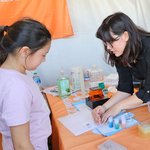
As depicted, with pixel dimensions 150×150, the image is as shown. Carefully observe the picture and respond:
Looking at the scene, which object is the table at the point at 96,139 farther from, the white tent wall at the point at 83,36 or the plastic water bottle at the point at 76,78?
the white tent wall at the point at 83,36

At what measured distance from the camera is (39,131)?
1.07 metres

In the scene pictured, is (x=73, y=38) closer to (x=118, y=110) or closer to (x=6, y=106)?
(x=118, y=110)

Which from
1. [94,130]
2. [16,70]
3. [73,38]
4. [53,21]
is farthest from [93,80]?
[16,70]

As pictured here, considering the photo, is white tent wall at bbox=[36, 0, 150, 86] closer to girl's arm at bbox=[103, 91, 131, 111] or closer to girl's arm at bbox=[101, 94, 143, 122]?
girl's arm at bbox=[103, 91, 131, 111]

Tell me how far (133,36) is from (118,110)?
0.40 metres

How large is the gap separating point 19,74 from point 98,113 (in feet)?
1.81

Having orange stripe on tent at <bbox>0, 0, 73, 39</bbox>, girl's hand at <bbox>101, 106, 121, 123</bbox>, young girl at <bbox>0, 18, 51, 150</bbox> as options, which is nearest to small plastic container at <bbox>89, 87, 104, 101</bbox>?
girl's hand at <bbox>101, 106, 121, 123</bbox>

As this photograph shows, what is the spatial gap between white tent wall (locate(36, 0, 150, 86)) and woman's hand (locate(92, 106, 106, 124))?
924 millimetres

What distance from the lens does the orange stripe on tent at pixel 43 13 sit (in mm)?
1954

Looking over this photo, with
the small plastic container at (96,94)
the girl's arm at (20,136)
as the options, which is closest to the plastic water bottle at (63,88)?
the small plastic container at (96,94)

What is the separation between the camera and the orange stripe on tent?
195 centimetres

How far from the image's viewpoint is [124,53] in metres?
1.22

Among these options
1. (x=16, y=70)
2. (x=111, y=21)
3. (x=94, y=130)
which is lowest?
(x=94, y=130)

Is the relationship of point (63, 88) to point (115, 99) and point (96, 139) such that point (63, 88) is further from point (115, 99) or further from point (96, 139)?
point (96, 139)
